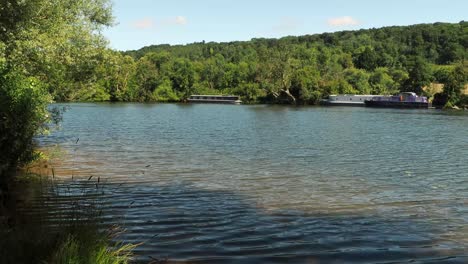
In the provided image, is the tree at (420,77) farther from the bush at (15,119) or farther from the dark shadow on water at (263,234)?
the bush at (15,119)

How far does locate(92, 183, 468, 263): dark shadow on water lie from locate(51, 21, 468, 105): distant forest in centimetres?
8376

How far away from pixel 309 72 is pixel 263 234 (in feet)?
406

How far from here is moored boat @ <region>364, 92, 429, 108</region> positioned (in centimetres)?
10550

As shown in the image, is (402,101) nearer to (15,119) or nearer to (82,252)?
(15,119)

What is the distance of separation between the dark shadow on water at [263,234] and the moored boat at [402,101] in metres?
99.3

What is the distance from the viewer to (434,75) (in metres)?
124

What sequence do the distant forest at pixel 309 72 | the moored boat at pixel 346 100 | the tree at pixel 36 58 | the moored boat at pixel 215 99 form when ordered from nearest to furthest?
the tree at pixel 36 58
the moored boat at pixel 346 100
the distant forest at pixel 309 72
the moored boat at pixel 215 99

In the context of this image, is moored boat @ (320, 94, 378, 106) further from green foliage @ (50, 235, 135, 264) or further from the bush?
green foliage @ (50, 235, 135, 264)

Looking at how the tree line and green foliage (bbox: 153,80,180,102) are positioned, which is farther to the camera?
green foliage (bbox: 153,80,180,102)

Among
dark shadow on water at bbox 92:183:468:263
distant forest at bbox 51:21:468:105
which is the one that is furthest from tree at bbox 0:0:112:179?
distant forest at bbox 51:21:468:105

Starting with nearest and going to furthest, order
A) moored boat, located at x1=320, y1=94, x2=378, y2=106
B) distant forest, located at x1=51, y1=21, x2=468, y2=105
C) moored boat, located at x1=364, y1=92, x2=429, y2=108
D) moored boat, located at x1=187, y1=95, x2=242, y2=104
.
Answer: moored boat, located at x1=364, y1=92, x2=429, y2=108, moored boat, located at x1=320, y1=94, x2=378, y2=106, distant forest, located at x1=51, y1=21, x2=468, y2=105, moored boat, located at x1=187, y1=95, x2=242, y2=104

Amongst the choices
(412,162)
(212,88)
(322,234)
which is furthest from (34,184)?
(212,88)

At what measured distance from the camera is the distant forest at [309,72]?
12438 centimetres

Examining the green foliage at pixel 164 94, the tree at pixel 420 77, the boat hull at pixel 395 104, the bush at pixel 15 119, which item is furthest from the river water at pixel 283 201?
the green foliage at pixel 164 94
